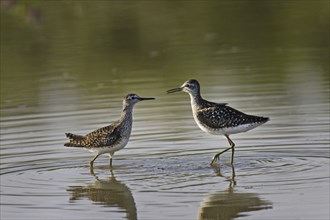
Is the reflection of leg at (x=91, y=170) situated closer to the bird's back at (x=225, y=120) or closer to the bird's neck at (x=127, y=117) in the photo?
the bird's neck at (x=127, y=117)

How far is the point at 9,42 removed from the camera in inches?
1086

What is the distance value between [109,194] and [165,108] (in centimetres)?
532

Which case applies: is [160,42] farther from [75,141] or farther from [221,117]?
[221,117]

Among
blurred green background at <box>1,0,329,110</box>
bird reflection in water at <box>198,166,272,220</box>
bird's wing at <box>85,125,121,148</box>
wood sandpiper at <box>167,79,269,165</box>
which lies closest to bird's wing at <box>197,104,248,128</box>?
wood sandpiper at <box>167,79,269,165</box>

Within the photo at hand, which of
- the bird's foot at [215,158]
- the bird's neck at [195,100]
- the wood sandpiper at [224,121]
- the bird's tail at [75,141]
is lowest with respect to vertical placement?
the bird's foot at [215,158]

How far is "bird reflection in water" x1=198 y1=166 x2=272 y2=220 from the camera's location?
38.4ft

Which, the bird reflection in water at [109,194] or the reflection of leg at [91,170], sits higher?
the reflection of leg at [91,170]

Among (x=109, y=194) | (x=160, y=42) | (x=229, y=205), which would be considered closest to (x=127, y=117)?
(x=109, y=194)

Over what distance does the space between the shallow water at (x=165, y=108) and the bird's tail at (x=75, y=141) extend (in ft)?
0.85

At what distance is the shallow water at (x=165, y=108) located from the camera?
12500 mm

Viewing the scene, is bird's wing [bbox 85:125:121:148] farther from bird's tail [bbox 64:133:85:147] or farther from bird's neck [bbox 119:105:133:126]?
bird's neck [bbox 119:105:133:126]

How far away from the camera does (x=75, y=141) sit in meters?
15.1

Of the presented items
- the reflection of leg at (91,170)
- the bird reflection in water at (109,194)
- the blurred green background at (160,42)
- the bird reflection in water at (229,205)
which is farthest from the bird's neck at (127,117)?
→ the blurred green background at (160,42)

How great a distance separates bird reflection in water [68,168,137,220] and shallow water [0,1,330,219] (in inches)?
1.2
